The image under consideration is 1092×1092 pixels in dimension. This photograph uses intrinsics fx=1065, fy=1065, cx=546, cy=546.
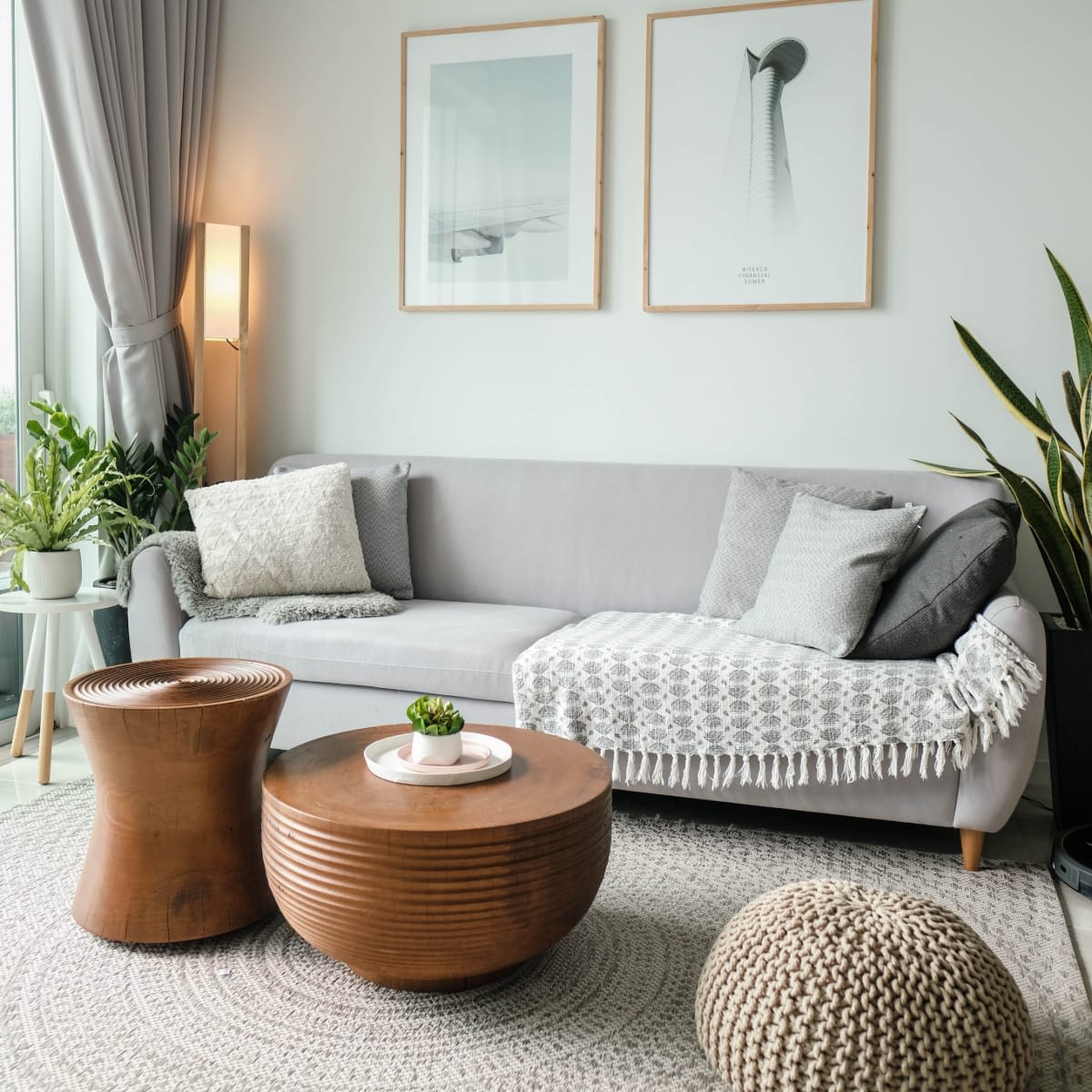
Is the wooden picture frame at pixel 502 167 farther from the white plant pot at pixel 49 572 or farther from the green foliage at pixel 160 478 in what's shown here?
the white plant pot at pixel 49 572

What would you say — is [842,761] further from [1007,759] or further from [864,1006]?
[864,1006]

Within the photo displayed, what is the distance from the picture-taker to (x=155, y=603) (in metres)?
2.96

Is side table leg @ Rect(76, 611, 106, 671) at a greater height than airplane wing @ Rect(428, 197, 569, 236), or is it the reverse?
airplane wing @ Rect(428, 197, 569, 236)

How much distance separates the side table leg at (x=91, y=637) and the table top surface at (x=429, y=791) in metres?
1.25

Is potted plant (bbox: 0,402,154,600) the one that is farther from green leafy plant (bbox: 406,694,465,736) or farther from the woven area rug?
green leafy plant (bbox: 406,694,465,736)

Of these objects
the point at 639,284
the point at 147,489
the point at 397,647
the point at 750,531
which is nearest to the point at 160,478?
the point at 147,489

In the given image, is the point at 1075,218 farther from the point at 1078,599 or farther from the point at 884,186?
the point at 1078,599

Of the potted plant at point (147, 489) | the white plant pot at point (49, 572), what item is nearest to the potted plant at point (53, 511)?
the white plant pot at point (49, 572)

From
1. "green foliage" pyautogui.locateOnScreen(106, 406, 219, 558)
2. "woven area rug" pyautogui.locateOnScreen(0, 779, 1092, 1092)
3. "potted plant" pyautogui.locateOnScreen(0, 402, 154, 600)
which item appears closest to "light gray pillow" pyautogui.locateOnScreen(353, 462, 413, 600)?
"green foliage" pyautogui.locateOnScreen(106, 406, 219, 558)

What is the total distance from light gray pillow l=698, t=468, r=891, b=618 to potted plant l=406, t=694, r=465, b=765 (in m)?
1.28

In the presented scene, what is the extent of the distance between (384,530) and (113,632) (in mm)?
873

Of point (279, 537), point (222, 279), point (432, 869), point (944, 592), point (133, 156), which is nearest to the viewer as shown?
point (432, 869)

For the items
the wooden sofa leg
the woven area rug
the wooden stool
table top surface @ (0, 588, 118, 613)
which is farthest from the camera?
table top surface @ (0, 588, 118, 613)

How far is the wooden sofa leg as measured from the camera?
2.34 meters
